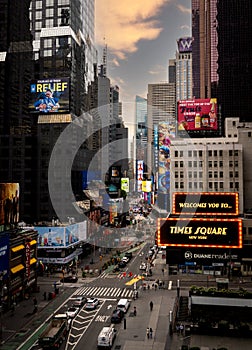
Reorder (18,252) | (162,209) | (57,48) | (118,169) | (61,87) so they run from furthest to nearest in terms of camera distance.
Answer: (162,209) < (118,169) < (57,48) < (61,87) < (18,252)

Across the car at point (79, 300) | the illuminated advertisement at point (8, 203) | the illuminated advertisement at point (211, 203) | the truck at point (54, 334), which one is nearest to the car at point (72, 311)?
the car at point (79, 300)

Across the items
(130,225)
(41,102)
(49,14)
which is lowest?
(130,225)

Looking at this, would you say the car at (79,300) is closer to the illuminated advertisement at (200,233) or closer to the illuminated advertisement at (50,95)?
the illuminated advertisement at (200,233)

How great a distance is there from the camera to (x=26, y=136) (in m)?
81.8

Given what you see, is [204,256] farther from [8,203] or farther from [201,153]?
[201,153]

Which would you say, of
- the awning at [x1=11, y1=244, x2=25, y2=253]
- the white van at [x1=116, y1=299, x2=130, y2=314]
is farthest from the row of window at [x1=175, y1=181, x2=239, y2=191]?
the awning at [x1=11, y1=244, x2=25, y2=253]

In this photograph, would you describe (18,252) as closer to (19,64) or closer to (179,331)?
(179,331)

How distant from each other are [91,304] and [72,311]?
262 cm

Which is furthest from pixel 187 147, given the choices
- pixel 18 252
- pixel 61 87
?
pixel 18 252

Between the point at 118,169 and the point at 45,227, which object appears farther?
the point at 118,169

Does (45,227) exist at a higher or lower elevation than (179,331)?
higher

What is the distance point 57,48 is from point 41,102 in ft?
47.9

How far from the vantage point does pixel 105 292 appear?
50.5 metres

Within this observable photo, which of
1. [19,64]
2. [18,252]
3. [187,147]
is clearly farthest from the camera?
[187,147]
